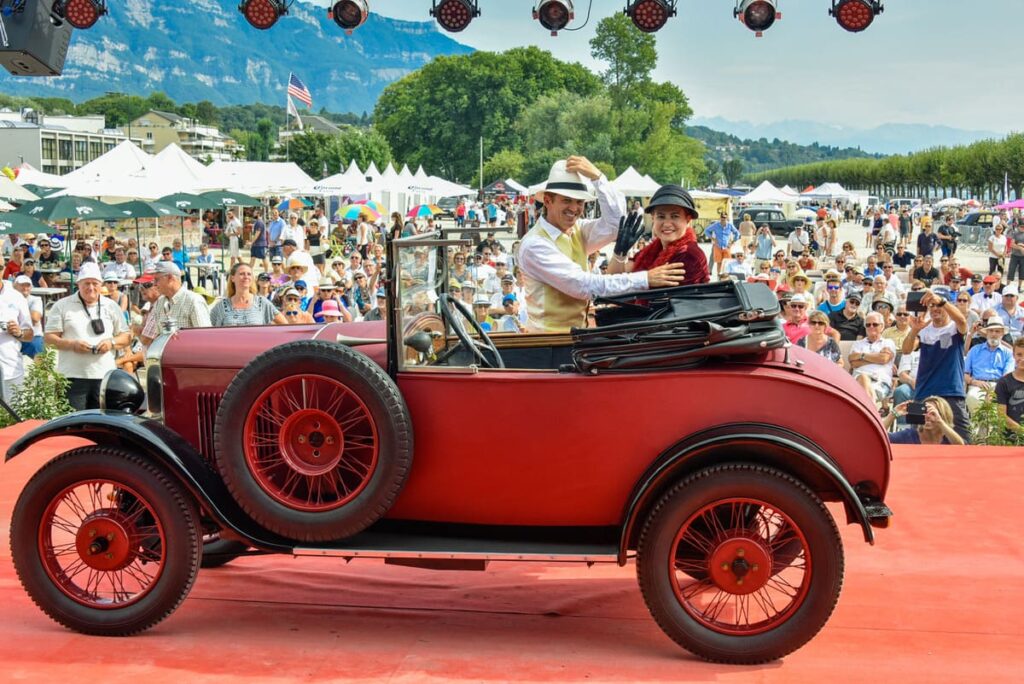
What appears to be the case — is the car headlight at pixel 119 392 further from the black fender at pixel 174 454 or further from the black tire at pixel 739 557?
the black tire at pixel 739 557

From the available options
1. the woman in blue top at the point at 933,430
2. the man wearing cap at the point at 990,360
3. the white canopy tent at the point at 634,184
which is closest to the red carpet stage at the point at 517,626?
the woman in blue top at the point at 933,430

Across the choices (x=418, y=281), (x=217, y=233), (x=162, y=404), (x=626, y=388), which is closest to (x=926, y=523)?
(x=626, y=388)

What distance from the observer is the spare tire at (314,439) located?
4.29 meters

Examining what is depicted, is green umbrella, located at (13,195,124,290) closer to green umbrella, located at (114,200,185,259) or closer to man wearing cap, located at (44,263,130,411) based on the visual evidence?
green umbrella, located at (114,200,185,259)

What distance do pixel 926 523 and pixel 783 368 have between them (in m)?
2.24

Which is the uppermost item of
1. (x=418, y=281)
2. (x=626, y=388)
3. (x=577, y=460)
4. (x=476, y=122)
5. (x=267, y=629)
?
(x=476, y=122)

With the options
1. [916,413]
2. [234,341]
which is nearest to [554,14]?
[916,413]

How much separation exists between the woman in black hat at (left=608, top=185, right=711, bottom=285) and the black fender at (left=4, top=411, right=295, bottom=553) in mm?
2171

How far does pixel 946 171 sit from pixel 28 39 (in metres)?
86.7

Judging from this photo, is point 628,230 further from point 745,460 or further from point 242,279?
point 242,279

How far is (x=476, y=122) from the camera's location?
9475 cm

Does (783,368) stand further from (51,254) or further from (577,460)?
(51,254)

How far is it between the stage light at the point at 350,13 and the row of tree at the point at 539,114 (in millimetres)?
52779

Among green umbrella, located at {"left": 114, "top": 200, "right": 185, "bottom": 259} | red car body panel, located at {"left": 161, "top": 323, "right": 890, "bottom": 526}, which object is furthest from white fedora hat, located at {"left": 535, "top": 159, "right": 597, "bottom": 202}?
green umbrella, located at {"left": 114, "top": 200, "right": 185, "bottom": 259}
